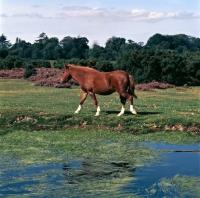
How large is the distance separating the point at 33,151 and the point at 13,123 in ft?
12.4

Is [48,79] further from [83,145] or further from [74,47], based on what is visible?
[74,47]

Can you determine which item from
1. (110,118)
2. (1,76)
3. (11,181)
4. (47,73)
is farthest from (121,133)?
(1,76)

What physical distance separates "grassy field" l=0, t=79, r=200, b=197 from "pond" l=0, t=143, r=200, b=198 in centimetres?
2

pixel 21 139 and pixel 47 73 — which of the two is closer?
pixel 21 139

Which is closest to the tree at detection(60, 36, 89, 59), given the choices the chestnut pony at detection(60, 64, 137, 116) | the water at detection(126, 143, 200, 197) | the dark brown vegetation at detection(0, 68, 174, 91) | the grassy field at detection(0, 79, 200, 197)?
the dark brown vegetation at detection(0, 68, 174, 91)

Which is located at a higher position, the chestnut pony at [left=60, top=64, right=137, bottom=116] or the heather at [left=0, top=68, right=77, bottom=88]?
the chestnut pony at [left=60, top=64, right=137, bottom=116]

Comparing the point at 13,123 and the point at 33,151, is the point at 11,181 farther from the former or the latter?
the point at 13,123

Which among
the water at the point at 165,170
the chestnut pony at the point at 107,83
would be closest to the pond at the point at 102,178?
the water at the point at 165,170

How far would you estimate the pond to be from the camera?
354 inches

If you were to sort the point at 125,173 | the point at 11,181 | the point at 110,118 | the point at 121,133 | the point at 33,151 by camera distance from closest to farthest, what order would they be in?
the point at 11,181 → the point at 125,173 → the point at 33,151 → the point at 121,133 → the point at 110,118

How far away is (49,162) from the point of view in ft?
37.5

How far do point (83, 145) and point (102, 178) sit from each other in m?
3.50

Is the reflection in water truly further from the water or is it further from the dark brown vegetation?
the dark brown vegetation

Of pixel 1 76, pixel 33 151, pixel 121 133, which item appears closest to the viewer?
pixel 33 151
